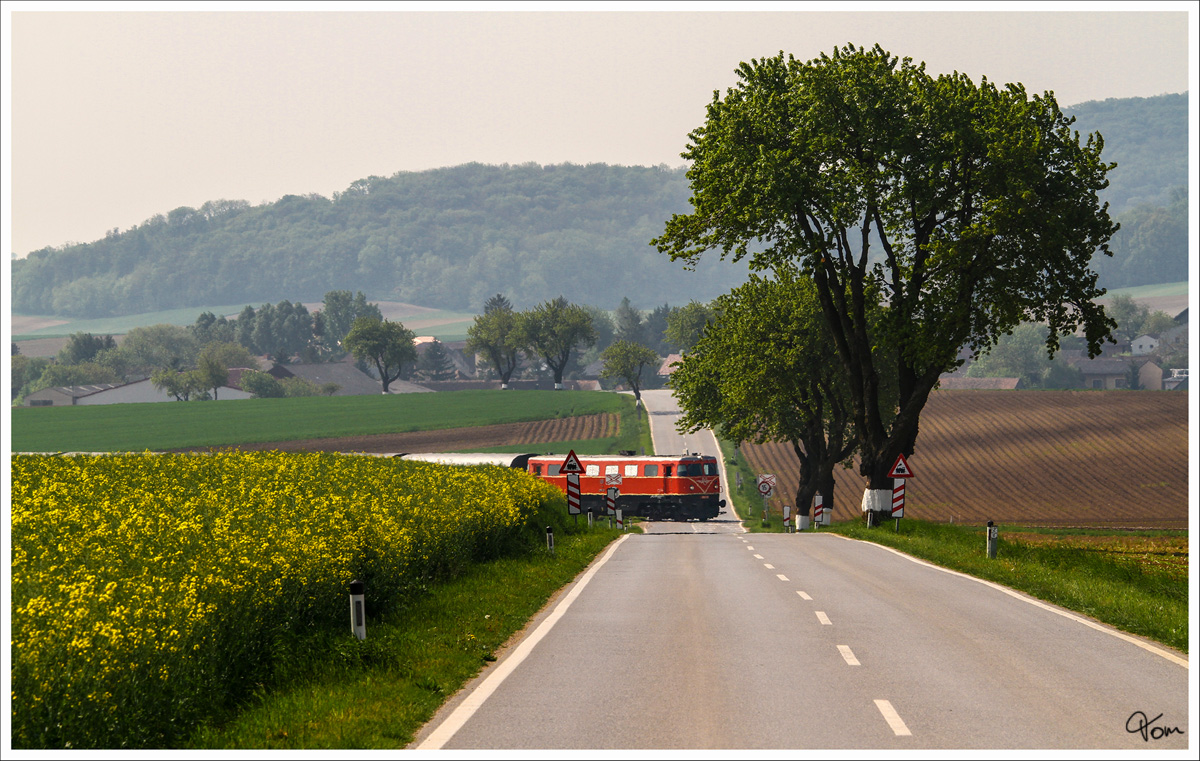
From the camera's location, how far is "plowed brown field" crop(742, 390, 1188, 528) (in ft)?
202

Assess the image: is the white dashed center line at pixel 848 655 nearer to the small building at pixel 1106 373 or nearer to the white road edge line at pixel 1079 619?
the white road edge line at pixel 1079 619

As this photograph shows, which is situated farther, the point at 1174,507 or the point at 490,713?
the point at 1174,507

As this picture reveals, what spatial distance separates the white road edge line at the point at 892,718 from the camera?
8547mm

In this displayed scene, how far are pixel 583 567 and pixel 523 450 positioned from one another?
63885 millimetres

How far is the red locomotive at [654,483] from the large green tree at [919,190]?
2249cm

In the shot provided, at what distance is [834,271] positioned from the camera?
3738cm

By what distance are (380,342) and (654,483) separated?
357ft

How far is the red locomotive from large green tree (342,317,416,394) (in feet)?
344

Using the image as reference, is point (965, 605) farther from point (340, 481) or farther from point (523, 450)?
point (523, 450)

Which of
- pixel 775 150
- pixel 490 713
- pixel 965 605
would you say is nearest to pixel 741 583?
pixel 965 605

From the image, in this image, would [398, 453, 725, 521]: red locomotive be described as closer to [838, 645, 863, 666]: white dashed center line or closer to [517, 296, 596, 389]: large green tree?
[838, 645, 863, 666]: white dashed center line

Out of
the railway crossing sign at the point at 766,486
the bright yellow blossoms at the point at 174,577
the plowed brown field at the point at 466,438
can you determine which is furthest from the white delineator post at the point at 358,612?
the plowed brown field at the point at 466,438

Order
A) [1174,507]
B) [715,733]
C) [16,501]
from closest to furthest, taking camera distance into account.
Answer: [715,733] < [16,501] < [1174,507]

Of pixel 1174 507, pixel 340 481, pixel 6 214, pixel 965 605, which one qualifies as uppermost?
pixel 6 214
